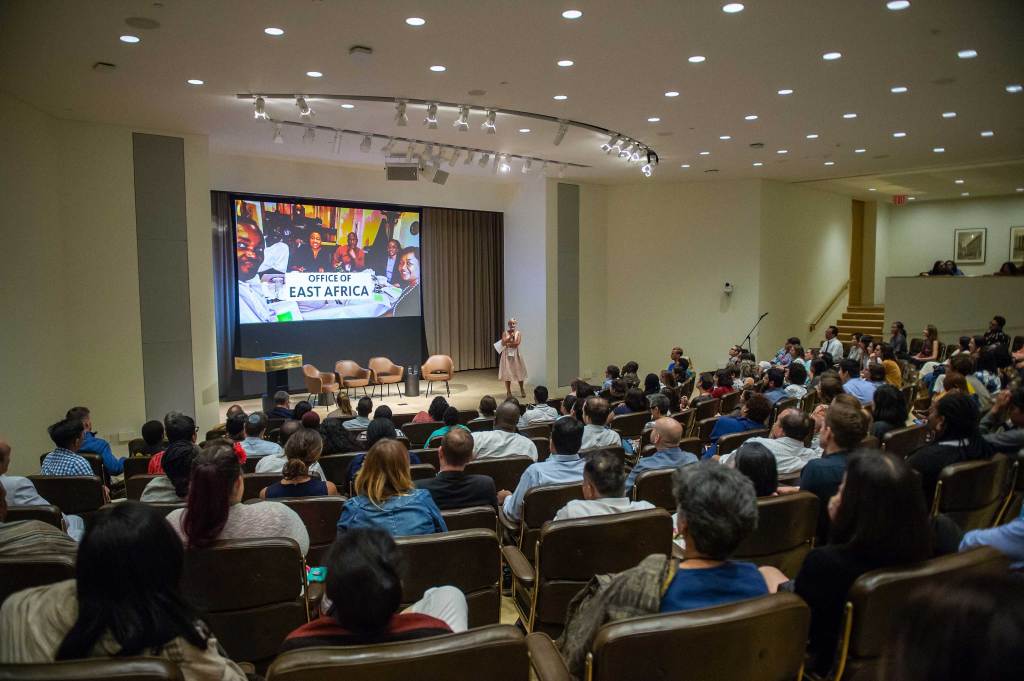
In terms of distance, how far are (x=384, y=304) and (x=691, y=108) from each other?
757 centimetres

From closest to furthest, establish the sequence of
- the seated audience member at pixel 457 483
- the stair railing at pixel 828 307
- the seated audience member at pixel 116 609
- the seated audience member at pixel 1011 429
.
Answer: the seated audience member at pixel 116 609, the seated audience member at pixel 457 483, the seated audience member at pixel 1011 429, the stair railing at pixel 828 307

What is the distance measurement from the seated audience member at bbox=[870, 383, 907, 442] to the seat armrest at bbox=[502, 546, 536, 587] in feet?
10.1

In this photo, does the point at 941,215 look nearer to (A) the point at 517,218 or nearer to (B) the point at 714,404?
(A) the point at 517,218

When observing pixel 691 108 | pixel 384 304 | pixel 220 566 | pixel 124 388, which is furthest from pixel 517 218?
pixel 220 566

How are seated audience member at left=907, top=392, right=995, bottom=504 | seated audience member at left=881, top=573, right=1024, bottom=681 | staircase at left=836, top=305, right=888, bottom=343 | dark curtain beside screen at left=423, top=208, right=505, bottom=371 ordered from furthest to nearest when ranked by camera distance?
1. staircase at left=836, top=305, right=888, bottom=343
2. dark curtain beside screen at left=423, top=208, right=505, bottom=371
3. seated audience member at left=907, top=392, right=995, bottom=504
4. seated audience member at left=881, top=573, right=1024, bottom=681

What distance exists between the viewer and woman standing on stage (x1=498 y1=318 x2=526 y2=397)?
12.2 meters

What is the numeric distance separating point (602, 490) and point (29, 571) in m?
2.09

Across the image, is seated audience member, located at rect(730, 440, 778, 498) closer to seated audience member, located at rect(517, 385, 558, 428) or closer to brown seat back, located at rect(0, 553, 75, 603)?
brown seat back, located at rect(0, 553, 75, 603)

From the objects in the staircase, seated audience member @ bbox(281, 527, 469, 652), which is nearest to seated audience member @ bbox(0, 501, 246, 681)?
seated audience member @ bbox(281, 527, 469, 652)

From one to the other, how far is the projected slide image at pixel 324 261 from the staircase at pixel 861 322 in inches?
388

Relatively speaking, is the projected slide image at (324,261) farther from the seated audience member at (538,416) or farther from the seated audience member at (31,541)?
the seated audience member at (31,541)

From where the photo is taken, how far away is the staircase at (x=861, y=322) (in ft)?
51.5

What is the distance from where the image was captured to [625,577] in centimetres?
185

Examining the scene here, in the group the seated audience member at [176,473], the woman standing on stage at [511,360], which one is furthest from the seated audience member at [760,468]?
the woman standing on stage at [511,360]
